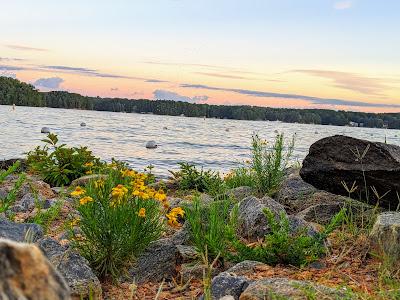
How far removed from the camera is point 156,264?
5.46m

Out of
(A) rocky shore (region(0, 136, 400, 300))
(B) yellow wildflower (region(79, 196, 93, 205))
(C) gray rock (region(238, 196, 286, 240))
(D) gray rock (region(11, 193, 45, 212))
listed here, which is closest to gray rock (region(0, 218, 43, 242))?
(A) rocky shore (region(0, 136, 400, 300))

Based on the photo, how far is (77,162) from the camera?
13648mm

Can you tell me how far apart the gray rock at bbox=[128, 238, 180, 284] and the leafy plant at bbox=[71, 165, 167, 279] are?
0.43ft

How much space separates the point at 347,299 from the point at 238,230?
299cm

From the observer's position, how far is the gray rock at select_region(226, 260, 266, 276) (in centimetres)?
488

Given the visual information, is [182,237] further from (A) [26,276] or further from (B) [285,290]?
(A) [26,276]

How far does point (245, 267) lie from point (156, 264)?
1.02 metres

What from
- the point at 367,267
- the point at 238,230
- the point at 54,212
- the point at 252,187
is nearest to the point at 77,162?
the point at 252,187

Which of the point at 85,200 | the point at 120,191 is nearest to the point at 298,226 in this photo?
the point at 120,191

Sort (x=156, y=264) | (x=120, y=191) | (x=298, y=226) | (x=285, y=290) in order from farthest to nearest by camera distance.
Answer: (x=298, y=226), (x=156, y=264), (x=120, y=191), (x=285, y=290)

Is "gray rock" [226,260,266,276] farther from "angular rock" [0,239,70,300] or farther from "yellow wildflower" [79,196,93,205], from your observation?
"angular rock" [0,239,70,300]

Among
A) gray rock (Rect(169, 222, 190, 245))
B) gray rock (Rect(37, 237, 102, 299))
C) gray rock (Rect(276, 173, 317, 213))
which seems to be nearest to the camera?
gray rock (Rect(37, 237, 102, 299))

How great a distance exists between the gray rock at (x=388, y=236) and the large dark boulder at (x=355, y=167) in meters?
1.74

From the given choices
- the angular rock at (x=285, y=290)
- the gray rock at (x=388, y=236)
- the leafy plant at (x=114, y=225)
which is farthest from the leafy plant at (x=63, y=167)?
the angular rock at (x=285, y=290)
